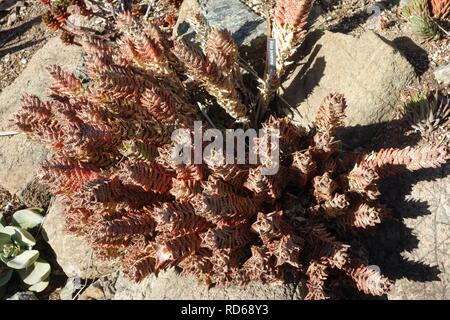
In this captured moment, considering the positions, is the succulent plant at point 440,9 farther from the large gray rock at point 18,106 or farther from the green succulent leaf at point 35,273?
the green succulent leaf at point 35,273

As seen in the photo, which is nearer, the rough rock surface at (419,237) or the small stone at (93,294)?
the rough rock surface at (419,237)

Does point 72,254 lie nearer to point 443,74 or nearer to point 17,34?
point 17,34

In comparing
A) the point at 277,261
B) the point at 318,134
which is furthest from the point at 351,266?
the point at 318,134

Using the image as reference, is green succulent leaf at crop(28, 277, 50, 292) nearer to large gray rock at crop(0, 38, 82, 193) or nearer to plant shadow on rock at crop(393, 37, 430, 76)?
large gray rock at crop(0, 38, 82, 193)

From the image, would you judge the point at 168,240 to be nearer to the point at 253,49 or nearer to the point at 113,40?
the point at 253,49

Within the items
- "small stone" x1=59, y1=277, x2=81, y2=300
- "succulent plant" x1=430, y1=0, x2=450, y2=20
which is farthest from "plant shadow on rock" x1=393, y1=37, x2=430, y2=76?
Result: "small stone" x1=59, y1=277, x2=81, y2=300

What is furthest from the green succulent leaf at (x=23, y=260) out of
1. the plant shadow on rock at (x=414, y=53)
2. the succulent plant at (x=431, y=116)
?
the plant shadow on rock at (x=414, y=53)
